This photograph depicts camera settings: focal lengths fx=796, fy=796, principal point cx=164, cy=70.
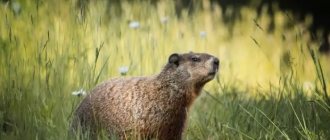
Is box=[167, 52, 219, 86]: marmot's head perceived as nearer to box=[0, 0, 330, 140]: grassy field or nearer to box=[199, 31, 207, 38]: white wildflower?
box=[0, 0, 330, 140]: grassy field

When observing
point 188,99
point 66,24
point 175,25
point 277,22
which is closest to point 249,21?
point 277,22

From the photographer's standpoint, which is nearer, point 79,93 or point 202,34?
point 79,93

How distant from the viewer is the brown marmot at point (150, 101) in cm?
443

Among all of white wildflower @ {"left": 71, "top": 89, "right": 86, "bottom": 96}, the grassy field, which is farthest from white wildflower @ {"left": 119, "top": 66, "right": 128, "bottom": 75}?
white wildflower @ {"left": 71, "top": 89, "right": 86, "bottom": 96}

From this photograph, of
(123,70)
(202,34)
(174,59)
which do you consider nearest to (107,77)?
(123,70)

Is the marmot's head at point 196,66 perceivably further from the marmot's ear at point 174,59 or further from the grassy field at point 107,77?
the grassy field at point 107,77

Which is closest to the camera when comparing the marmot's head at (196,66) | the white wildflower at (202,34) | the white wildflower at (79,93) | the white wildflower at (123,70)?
the marmot's head at (196,66)

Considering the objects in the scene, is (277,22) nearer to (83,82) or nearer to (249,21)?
(249,21)

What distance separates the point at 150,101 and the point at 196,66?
344 millimetres

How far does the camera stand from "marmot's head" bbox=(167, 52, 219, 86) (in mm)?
4551

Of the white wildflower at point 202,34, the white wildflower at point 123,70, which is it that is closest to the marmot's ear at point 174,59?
the white wildflower at point 123,70

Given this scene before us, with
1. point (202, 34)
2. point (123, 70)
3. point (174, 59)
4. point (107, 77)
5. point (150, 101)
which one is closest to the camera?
point (150, 101)

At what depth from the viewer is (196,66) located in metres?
4.61

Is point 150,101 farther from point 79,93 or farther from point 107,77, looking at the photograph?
point 107,77
